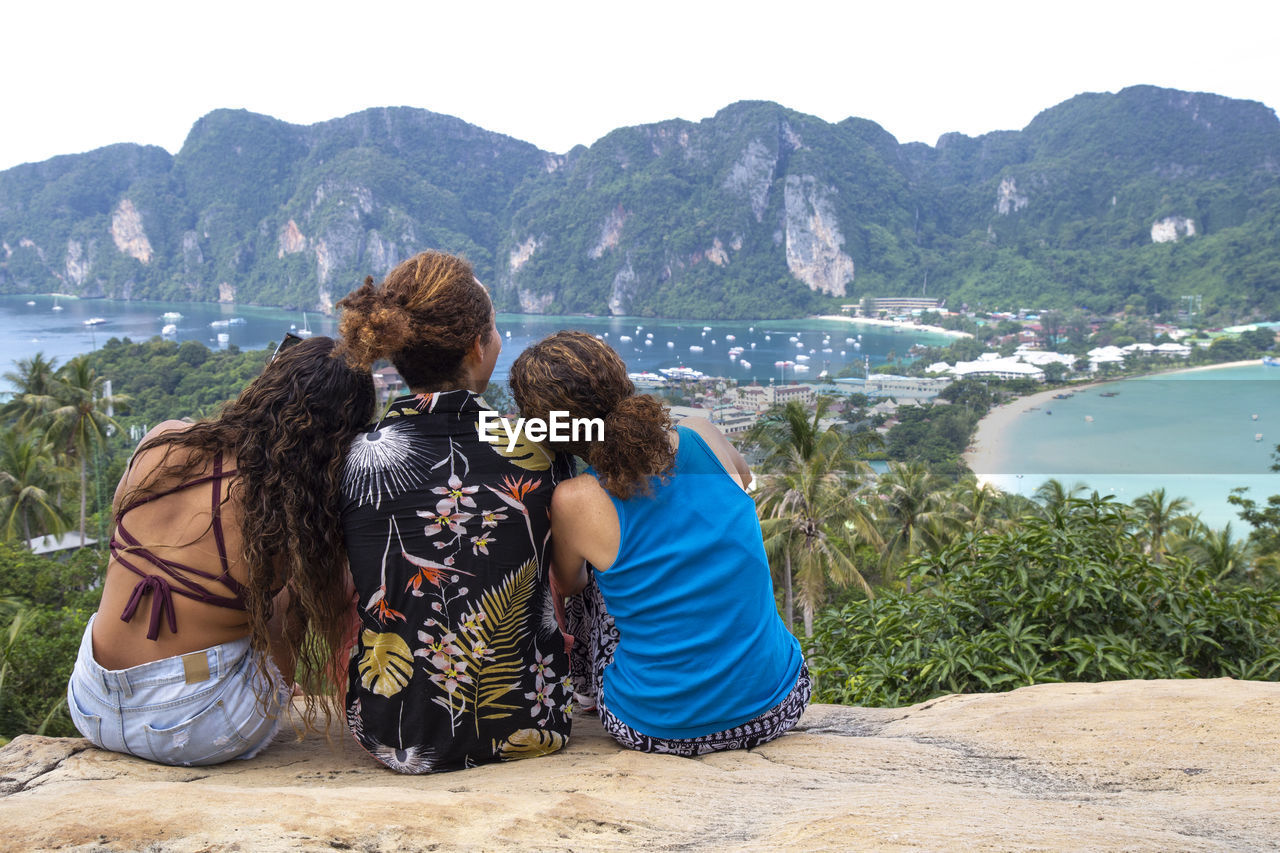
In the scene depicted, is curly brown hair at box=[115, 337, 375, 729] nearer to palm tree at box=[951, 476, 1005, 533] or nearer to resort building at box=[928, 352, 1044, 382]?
palm tree at box=[951, 476, 1005, 533]

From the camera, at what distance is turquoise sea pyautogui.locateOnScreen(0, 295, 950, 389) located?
3234 centimetres

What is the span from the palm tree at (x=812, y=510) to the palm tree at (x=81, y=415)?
16.6m

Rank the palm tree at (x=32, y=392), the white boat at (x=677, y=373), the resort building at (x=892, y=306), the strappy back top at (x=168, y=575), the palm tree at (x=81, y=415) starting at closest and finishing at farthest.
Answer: the strappy back top at (x=168, y=575) → the white boat at (x=677, y=373) → the palm tree at (x=81, y=415) → the palm tree at (x=32, y=392) → the resort building at (x=892, y=306)

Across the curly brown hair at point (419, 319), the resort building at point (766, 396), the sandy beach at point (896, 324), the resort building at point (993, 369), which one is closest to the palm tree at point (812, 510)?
the resort building at point (766, 396)

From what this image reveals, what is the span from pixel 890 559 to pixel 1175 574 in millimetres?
12503

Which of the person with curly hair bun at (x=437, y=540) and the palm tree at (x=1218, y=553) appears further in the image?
the palm tree at (x=1218, y=553)

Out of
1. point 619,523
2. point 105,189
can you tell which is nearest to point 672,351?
point 619,523

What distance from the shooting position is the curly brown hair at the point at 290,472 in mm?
1553

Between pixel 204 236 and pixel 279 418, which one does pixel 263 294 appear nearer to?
pixel 204 236

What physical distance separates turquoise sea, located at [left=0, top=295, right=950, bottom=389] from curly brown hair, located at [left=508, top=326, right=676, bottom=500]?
23.4 meters

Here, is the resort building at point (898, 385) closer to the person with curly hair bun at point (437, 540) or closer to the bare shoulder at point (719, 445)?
the bare shoulder at point (719, 445)

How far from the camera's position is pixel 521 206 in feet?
258

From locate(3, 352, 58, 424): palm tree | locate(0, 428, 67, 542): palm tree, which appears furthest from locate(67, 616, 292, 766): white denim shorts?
locate(3, 352, 58, 424): palm tree

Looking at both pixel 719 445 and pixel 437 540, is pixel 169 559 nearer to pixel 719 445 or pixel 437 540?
pixel 437 540
